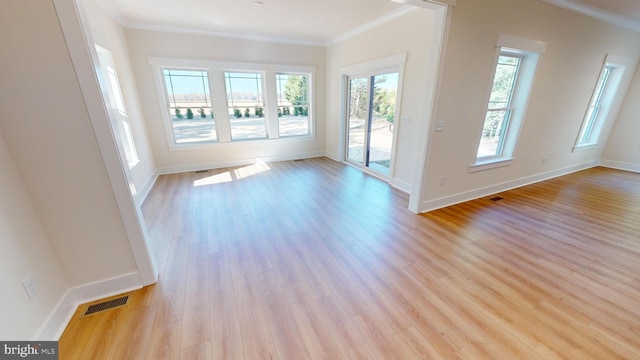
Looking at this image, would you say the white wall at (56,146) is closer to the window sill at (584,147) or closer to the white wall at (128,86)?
the white wall at (128,86)

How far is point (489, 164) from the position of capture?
3570 millimetres

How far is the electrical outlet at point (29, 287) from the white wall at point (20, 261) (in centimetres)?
2

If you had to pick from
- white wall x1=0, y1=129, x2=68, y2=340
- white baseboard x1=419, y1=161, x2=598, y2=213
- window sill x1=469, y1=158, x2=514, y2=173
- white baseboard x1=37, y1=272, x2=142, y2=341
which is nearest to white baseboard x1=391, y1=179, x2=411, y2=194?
white baseboard x1=419, y1=161, x2=598, y2=213

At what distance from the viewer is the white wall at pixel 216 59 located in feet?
13.6

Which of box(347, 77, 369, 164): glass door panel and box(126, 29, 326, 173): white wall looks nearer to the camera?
box(126, 29, 326, 173): white wall

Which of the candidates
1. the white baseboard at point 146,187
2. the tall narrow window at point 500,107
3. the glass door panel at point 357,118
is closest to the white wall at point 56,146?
the white baseboard at point 146,187

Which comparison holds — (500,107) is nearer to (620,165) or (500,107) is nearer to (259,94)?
(620,165)

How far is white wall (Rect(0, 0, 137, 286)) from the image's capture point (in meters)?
1.29

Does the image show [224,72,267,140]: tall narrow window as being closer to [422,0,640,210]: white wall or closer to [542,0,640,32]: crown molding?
[422,0,640,210]: white wall

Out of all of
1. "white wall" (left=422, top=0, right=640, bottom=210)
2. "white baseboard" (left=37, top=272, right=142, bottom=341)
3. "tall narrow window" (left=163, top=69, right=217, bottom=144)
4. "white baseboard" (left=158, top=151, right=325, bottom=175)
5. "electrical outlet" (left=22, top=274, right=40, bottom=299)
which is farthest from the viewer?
"white baseboard" (left=158, top=151, right=325, bottom=175)

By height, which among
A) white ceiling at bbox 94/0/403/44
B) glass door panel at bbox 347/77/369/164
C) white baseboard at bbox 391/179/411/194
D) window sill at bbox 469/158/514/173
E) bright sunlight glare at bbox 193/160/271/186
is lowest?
bright sunlight glare at bbox 193/160/271/186

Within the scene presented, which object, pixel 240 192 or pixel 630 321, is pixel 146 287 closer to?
pixel 240 192

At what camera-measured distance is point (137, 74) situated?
13.6 ft

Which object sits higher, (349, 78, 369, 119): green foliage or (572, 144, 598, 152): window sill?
(349, 78, 369, 119): green foliage
